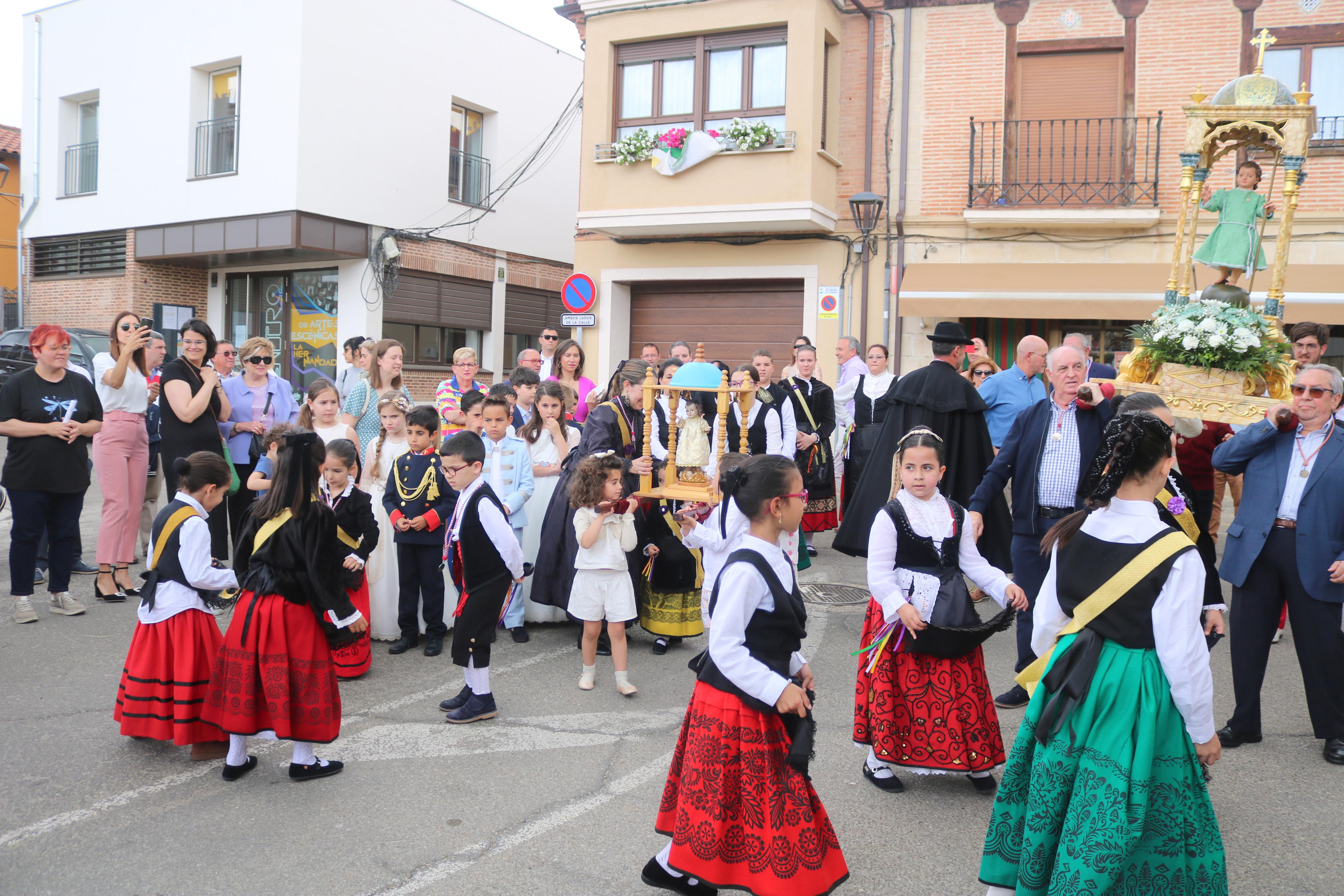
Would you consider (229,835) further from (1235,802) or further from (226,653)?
(1235,802)

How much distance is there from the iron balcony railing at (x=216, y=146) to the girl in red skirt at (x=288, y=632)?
16316mm

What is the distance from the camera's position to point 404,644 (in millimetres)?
6324

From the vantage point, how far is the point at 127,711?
458 cm

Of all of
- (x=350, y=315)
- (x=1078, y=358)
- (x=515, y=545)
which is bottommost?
(x=515, y=545)

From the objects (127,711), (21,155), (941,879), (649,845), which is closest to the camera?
(941,879)

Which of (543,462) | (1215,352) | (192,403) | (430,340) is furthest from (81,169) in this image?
(1215,352)

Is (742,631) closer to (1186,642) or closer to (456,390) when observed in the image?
(1186,642)

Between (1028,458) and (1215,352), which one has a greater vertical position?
(1215,352)

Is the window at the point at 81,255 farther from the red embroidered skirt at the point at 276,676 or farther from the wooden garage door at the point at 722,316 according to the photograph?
the red embroidered skirt at the point at 276,676

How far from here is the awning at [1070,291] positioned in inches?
476

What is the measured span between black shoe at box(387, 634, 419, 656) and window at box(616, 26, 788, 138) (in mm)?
10138

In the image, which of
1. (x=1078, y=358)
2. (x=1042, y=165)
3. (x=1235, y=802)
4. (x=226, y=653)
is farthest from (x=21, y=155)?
(x=1235, y=802)

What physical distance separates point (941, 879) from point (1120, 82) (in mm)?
12727

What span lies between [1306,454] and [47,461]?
7.43 meters
